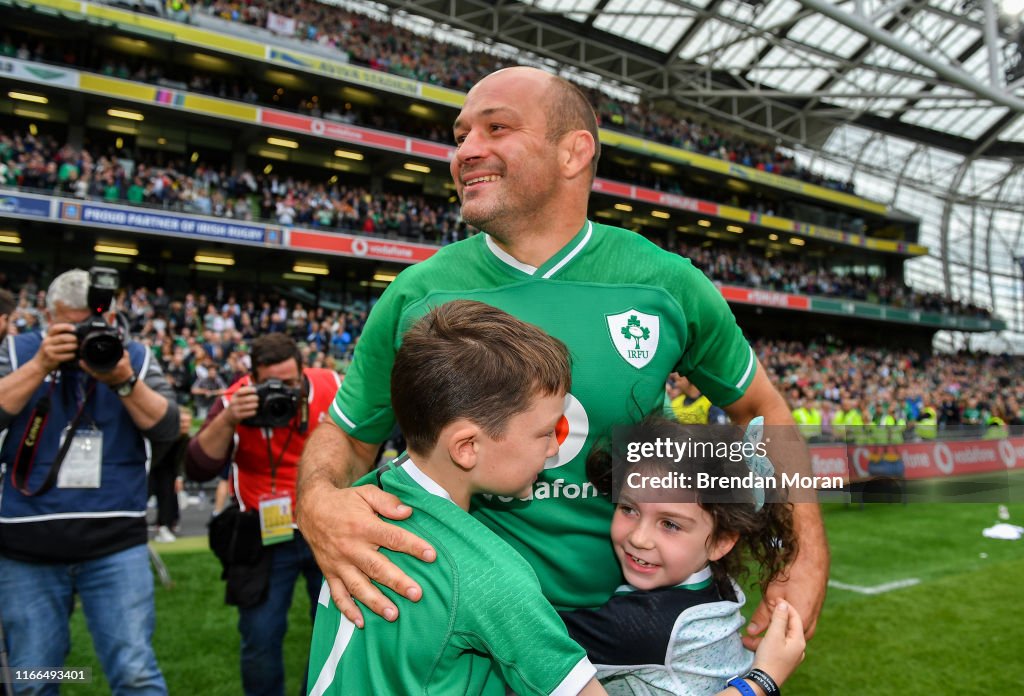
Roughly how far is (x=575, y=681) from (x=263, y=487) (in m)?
3.12

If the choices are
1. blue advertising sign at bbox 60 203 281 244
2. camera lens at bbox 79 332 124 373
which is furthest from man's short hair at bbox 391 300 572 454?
blue advertising sign at bbox 60 203 281 244

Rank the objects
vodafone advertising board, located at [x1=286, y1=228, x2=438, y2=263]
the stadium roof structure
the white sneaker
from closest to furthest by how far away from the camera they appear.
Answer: the white sneaker
vodafone advertising board, located at [x1=286, y1=228, x2=438, y2=263]
the stadium roof structure

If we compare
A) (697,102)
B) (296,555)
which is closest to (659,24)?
(697,102)

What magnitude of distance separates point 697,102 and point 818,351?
1555 centimetres

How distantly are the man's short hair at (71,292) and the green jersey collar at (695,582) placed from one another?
8.82 ft

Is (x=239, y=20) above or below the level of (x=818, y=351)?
above

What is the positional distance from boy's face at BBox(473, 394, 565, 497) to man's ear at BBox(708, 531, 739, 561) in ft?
1.74

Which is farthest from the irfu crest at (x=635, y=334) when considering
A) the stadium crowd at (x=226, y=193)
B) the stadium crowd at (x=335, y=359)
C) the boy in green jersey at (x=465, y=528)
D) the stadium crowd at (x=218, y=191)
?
the stadium crowd at (x=218, y=191)

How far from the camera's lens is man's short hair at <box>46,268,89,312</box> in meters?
3.09

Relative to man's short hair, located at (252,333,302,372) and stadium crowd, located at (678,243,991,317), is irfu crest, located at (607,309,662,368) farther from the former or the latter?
stadium crowd, located at (678,243,991,317)

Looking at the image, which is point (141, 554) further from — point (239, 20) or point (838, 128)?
point (838, 128)

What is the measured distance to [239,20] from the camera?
24.1 meters

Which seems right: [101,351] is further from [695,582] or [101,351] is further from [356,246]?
[356,246]

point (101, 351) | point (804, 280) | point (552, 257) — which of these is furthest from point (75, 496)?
point (804, 280)
